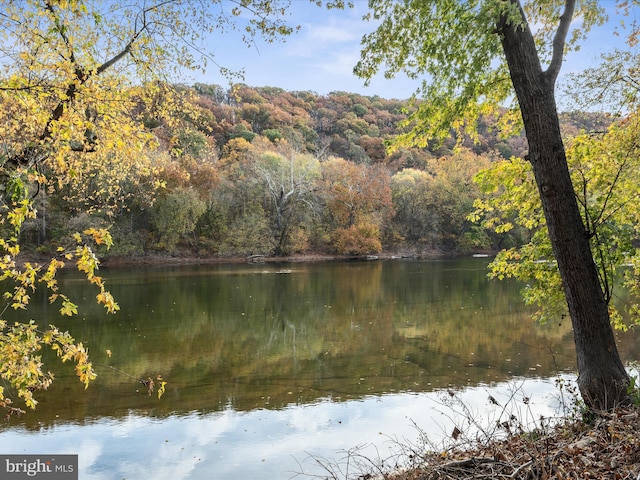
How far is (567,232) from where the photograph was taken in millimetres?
5043

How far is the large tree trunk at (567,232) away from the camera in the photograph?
4988 mm

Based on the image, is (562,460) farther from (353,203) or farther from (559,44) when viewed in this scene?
(353,203)

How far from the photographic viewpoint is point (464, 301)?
62.3ft

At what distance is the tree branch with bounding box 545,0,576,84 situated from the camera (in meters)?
5.18

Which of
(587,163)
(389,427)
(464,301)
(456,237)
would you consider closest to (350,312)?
(464,301)

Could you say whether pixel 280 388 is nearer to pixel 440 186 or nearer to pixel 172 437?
pixel 172 437

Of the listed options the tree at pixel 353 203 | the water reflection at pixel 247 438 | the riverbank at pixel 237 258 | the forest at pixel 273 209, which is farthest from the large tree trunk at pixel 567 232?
the tree at pixel 353 203

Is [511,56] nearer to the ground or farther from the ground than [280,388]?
farther from the ground

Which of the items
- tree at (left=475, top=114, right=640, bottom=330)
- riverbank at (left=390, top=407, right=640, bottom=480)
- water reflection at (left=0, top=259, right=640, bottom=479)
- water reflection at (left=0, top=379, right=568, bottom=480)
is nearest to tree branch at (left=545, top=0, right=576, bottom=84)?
tree at (left=475, top=114, right=640, bottom=330)

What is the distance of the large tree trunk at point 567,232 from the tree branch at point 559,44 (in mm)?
30

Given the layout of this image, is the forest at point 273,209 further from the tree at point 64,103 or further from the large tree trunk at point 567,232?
the large tree trunk at point 567,232

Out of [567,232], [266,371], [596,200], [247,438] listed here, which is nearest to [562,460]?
[567,232]

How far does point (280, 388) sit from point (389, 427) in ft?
8.66

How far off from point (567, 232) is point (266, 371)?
708 cm
